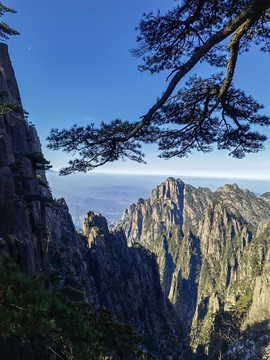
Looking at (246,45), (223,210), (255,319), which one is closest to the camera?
(246,45)

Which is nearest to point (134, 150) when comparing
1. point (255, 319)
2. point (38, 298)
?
point (38, 298)

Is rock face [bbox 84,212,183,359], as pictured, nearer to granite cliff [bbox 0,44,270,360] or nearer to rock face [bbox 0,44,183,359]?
rock face [bbox 0,44,183,359]

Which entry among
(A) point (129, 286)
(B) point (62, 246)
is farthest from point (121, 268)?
(B) point (62, 246)

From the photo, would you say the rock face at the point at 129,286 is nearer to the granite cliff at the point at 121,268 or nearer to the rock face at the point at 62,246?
the rock face at the point at 62,246

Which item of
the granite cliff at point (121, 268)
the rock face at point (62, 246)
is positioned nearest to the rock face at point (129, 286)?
the rock face at point (62, 246)

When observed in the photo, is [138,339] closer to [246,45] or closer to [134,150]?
[134,150]

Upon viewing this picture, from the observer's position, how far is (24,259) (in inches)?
486

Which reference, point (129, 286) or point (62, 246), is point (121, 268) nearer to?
point (129, 286)

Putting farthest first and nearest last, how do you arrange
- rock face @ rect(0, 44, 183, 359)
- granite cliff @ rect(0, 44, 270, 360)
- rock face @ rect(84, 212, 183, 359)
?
rock face @ rect(84, 212, 183, 359) < rock face @ rect(0, 44, 183, 359) < granite cliff @ rect(0, 44, 270, 360)

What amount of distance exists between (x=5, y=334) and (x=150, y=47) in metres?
8.23

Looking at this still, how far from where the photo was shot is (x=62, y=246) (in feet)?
132

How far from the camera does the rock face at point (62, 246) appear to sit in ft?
43.6

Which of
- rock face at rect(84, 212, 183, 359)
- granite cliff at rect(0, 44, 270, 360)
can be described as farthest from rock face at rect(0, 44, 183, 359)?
granite cliff at rect(0, 44, 270, 360)

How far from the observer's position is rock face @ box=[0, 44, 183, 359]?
523 inches
